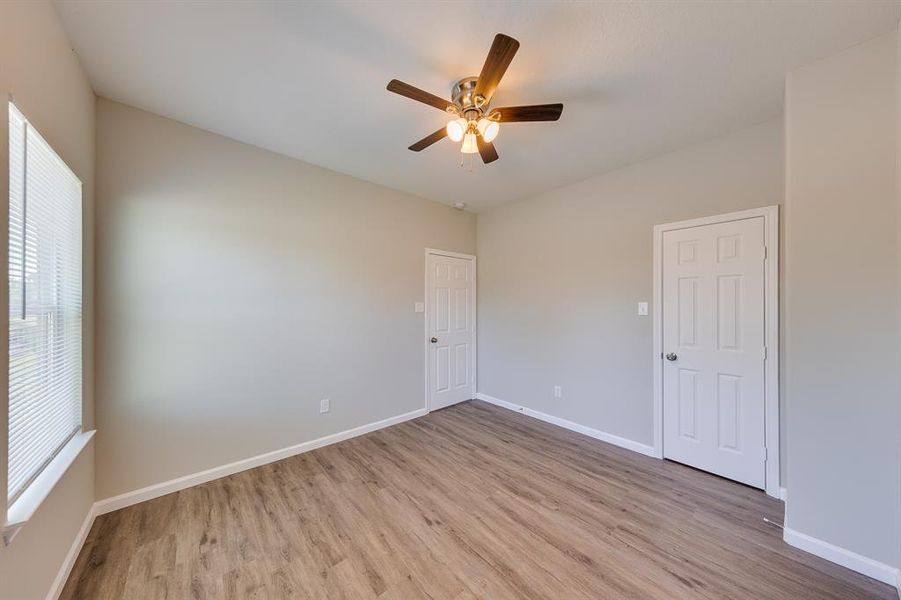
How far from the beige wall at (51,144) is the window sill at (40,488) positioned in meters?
0.07

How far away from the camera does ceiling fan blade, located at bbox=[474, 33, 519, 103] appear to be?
4.27ft

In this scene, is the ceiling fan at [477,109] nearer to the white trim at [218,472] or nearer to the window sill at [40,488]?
the window sill at [40,488]

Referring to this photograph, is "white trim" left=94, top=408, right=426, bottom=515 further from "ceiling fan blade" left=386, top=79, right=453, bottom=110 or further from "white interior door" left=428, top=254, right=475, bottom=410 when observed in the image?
"ceiling fan blade" left=386, top=79, right=453, bottom=110

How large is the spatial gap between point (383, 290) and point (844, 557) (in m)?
3.77

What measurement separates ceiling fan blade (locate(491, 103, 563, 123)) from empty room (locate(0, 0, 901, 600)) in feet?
0.19

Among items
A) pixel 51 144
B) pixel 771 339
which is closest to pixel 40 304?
pixel 51 144

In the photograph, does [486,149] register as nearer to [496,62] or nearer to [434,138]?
[434,138]

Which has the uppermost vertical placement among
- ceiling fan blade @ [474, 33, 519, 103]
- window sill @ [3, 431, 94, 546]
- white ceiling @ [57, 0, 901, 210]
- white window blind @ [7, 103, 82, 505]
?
white ceiling @ [57, 0, 901, 210]

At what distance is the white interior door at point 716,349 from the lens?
2.41 m

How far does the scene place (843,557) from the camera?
67.2 inches

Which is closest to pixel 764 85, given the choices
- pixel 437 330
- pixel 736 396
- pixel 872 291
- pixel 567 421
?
pixel 872 291

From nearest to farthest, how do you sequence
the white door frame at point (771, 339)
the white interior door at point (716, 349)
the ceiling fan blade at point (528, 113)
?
the ceiling fan blade at point (528, 113), the white door frame at point (771, 339), the white interior door at point (716, 349)

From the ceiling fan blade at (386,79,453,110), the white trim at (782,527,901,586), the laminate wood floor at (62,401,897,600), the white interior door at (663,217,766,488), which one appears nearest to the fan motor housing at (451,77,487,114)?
the ceiling fan blade at (386,79,453,110)

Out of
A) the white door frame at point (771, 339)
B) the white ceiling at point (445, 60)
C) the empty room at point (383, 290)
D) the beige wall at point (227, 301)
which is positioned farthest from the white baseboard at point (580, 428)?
the white ceiling at point (445, 60)
